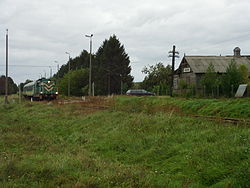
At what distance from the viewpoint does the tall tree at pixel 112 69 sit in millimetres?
67750

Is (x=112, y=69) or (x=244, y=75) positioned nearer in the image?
(x=244, y=75)

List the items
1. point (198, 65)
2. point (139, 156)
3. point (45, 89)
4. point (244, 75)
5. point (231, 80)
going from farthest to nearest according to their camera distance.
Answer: point (198, 65) < point (45, 89) < point (244, 75) < point (231, 80) < point (139, 156)

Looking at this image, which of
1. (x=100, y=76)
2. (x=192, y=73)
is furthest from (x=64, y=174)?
(x=100, y=76)

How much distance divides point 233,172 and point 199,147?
2020 millimetres

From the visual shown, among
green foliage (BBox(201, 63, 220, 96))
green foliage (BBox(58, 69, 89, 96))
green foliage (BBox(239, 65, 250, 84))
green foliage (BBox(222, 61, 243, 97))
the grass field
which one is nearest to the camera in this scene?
the grass field

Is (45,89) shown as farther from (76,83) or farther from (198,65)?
(76,83)

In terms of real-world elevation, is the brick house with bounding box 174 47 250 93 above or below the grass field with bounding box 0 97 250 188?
above

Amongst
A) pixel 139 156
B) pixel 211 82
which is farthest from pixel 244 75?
pixel 139 156

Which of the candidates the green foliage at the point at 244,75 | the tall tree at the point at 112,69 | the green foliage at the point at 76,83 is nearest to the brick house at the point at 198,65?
the green foliage at the point at 244,75


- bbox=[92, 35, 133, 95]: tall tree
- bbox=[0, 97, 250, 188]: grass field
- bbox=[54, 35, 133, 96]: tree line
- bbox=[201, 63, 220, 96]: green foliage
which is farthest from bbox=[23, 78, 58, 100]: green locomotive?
bbox=[0, 97, 250, 188]: grass field

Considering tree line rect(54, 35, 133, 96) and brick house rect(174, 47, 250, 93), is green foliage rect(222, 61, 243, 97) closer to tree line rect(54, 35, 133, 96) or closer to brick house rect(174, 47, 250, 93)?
brick house rect(174, 47, 250, 93)

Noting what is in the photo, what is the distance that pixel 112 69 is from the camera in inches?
2773

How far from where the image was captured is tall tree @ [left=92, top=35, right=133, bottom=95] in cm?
6775

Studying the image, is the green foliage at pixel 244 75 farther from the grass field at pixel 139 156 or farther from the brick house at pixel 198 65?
the grass field at pixel 139 156
